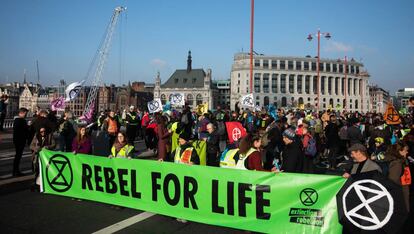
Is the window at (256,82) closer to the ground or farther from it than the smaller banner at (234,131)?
farther from it

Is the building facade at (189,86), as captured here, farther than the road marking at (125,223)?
Yes

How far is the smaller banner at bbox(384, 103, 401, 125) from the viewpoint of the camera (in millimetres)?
12656

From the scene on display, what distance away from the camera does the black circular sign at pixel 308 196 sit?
4777 mm

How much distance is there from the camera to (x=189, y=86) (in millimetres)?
152625

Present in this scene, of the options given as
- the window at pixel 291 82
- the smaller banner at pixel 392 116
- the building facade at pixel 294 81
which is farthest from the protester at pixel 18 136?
the window at pixel 291 82

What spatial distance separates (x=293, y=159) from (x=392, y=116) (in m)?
8.91

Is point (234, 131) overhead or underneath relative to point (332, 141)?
overhead

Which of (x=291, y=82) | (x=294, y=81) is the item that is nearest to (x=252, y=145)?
(x=294, y=81)

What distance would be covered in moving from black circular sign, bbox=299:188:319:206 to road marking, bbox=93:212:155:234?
9.74 feet

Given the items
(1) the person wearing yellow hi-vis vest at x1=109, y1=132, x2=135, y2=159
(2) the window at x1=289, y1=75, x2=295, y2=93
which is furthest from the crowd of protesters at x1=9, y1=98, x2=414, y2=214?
(2) the window at x1=289, y1=75, x2=295, y2=93

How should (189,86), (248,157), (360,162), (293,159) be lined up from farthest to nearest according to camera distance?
(189,86) < (293,159) < (248,157) < (360,162)

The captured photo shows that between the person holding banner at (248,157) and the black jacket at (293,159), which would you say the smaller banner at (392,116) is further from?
the person holding banner at (248,157)

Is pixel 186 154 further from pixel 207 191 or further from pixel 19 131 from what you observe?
pixel 19 131

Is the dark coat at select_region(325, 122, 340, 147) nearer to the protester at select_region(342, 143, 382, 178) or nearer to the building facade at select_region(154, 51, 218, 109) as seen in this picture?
the protester at select_region(342, 143, 382, 178)
